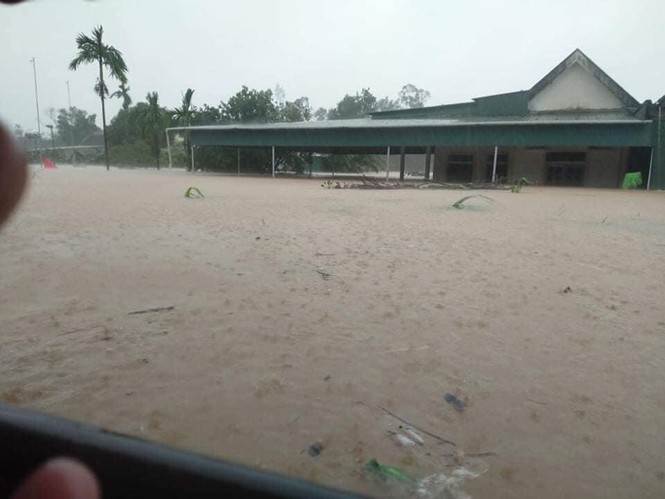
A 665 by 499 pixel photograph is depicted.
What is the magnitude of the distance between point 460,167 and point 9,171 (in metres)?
24.5

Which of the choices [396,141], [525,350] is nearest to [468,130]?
[396,141]

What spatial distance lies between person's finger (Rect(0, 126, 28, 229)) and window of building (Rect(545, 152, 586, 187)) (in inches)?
960

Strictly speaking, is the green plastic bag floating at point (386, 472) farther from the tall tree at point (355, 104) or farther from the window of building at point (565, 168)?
the tall tree at point (355, 104)

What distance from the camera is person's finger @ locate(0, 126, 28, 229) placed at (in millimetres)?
382

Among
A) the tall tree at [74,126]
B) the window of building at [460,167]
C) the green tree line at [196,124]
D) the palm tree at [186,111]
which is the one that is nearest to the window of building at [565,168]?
the window of building at [460,167]

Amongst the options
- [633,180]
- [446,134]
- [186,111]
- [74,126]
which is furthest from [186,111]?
[74,126]

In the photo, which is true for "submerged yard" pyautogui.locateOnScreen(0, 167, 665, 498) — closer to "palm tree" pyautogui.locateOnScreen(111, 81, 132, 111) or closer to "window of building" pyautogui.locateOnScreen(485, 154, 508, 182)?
"window of building" pyautogui.locateOnScreen(485, 154, 508, 182)

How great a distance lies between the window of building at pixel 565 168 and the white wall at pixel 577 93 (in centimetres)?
253

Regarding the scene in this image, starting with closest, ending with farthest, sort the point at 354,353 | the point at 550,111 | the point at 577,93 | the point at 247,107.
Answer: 1. the point at 354,353
2. the point at 577,93
3. the point at 550,111
4. the point at 247,107

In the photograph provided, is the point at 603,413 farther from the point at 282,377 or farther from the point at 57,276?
the point at 57,276

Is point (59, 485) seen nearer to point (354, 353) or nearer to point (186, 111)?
point (354, 353)

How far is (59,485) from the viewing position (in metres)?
0.42

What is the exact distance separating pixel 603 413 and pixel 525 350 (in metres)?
0.68

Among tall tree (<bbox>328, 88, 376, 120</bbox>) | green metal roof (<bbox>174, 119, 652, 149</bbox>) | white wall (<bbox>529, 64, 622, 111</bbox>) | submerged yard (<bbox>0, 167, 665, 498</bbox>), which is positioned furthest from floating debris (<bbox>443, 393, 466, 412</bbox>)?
tall tree (<bbox>328, 88, 376, 120</bbox>)
